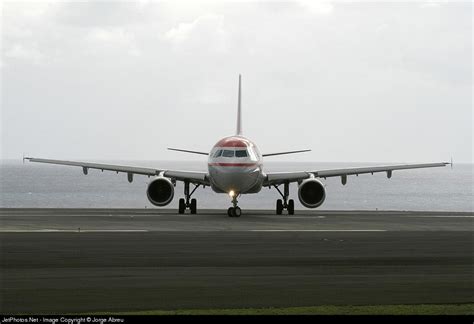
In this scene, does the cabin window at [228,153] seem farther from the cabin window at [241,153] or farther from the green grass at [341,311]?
the green grass at [341,311]

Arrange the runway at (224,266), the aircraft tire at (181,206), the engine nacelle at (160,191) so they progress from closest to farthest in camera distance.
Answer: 1. the runway at (224,266)
2. the engine nacelle at (160,191)
3. the aircraft tire at (181,206)

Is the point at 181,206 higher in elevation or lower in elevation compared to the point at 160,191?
lower

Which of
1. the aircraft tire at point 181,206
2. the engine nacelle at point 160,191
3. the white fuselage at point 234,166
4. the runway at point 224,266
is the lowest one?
the runway at point 224,266

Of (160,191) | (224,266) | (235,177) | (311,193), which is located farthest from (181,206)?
(224,266)

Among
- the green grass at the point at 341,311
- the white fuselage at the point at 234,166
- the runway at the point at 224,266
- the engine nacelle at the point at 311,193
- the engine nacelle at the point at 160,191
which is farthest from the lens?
the engine nacelle at the point at 311,193

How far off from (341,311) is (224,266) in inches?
251

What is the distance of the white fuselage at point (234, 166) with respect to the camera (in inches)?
1663

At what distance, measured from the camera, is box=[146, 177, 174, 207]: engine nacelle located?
44.7 meters

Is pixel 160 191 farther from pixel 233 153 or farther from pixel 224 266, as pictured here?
pixel 224 266

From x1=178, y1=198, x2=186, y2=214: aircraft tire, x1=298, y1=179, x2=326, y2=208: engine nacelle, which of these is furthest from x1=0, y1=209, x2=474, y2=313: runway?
x1=178, y1=198, x2=186, y2=214: aircraft tire

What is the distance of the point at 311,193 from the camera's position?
45.6 m

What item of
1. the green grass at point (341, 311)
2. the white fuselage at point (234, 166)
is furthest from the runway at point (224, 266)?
the white fuselage at point (234, 166)

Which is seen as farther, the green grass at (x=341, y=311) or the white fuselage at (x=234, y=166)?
the white fuselage at (x=234, y=166)

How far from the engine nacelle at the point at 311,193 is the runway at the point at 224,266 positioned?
11377 mm
